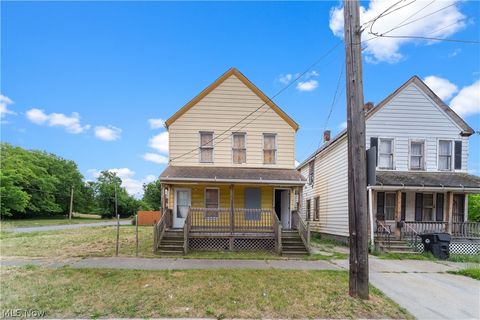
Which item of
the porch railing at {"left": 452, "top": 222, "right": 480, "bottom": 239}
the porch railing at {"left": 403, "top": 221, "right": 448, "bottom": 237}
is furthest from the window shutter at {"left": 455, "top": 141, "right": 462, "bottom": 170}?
the porch railing at {"left": 403, "top": 221, "right": 448, "bottom": 237}

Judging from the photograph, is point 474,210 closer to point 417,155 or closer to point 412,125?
point 417,155

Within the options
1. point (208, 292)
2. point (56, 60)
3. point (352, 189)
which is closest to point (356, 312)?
point (352, 189)

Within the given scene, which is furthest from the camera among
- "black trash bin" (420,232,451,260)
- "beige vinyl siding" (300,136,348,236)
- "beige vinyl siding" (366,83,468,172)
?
"beige vinyl siding" (300,136,348,236)

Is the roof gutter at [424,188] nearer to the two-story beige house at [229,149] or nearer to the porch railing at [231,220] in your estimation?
the two-story beige house at [229,149]

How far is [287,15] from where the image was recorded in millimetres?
11391

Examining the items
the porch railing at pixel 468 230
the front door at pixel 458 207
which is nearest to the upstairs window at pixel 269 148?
the porch railing at pixel 468 230

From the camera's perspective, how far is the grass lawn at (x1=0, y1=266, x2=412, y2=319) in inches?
213

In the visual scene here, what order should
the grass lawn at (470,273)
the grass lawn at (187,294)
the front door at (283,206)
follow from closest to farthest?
the grass lawn at (187,294), the grass lawn at (470,273), the front door at (283,206)

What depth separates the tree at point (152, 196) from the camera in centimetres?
5166

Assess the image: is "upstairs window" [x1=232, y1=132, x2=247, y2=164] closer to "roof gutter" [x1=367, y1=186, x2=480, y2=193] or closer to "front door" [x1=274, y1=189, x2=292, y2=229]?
"front door" [x1=274, y1=189, x2=292, y2=229]

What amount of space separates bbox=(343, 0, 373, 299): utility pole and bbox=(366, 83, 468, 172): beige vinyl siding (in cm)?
1017

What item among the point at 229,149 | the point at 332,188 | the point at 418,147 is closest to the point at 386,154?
the point at 418,147

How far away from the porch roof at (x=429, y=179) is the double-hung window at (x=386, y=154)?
0.46 m

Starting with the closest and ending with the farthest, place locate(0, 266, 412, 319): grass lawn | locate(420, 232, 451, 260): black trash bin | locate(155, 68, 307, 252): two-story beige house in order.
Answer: locate(0, 266, 412, 319): grass lawn < locate(420, 232, 451, 260): black trash bin < locate(155, 68, 307, 252): two-story beige house
